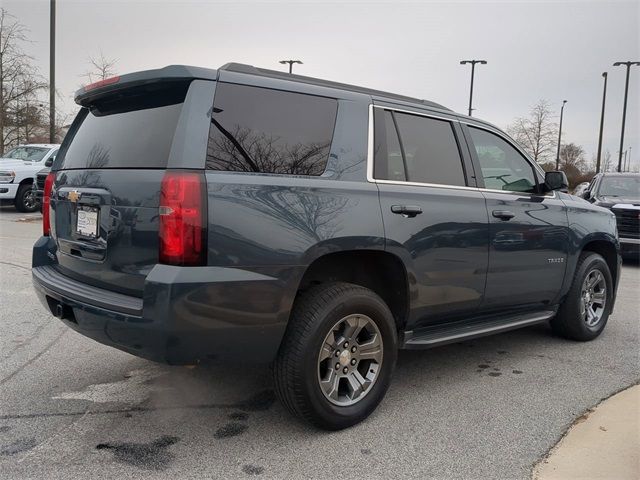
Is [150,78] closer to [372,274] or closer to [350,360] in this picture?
[372,274]

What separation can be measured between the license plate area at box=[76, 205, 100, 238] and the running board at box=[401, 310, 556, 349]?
79.1 inches

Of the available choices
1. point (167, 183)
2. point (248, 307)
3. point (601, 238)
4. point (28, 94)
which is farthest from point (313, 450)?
point (28, 94)

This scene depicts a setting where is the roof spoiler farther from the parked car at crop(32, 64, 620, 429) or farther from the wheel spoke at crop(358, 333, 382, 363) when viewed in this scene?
the wheel spoke at crop(358, 333, 382, 363)

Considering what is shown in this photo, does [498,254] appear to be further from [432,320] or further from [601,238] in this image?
[601,238]

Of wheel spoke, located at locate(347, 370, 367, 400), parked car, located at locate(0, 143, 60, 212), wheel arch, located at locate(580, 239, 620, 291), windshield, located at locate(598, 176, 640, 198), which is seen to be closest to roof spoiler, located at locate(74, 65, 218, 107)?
wheel spoke, located at locate(347, 370, 367, 400)

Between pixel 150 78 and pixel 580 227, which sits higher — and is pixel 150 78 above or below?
above

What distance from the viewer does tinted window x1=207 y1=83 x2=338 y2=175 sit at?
2795mm

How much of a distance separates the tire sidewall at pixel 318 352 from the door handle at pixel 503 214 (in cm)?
127

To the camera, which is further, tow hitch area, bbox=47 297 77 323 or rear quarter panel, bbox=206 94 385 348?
tow hitch area, bbox=47 297 77 323

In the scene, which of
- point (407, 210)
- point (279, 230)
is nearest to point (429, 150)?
point (407, 210)

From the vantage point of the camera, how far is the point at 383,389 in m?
3.38

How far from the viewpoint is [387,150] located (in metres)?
3.49

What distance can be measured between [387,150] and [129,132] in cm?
156

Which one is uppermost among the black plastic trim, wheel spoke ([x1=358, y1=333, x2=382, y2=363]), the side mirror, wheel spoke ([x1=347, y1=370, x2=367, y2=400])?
the side mirror
